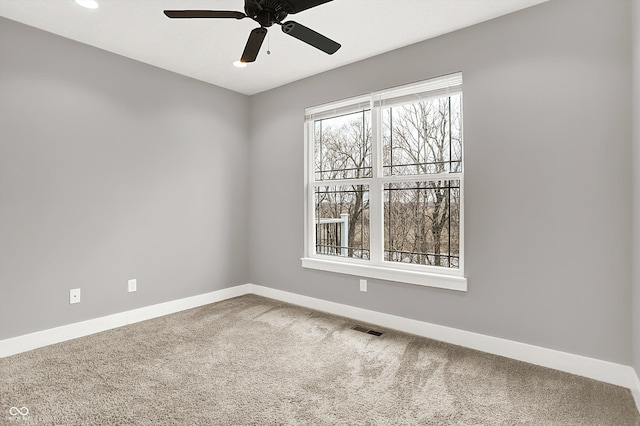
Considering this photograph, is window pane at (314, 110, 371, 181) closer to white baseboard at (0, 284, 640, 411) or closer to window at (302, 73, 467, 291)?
window at (302, 73, 467, 291)

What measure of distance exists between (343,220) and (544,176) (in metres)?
1.93

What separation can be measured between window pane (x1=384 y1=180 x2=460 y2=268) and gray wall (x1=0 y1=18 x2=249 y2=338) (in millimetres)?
2076

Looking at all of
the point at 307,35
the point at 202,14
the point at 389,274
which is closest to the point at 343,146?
the point at 389,274

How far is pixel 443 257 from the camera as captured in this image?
2.99 metres

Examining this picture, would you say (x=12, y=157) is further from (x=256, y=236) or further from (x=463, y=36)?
(x=463, y=36)

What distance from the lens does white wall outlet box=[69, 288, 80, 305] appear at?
9.63 feet

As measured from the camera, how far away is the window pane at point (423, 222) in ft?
9.65

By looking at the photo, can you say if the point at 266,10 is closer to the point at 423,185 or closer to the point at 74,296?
the point at 423,185

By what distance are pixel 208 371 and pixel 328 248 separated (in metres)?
1.88

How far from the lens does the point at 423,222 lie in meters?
3.10
